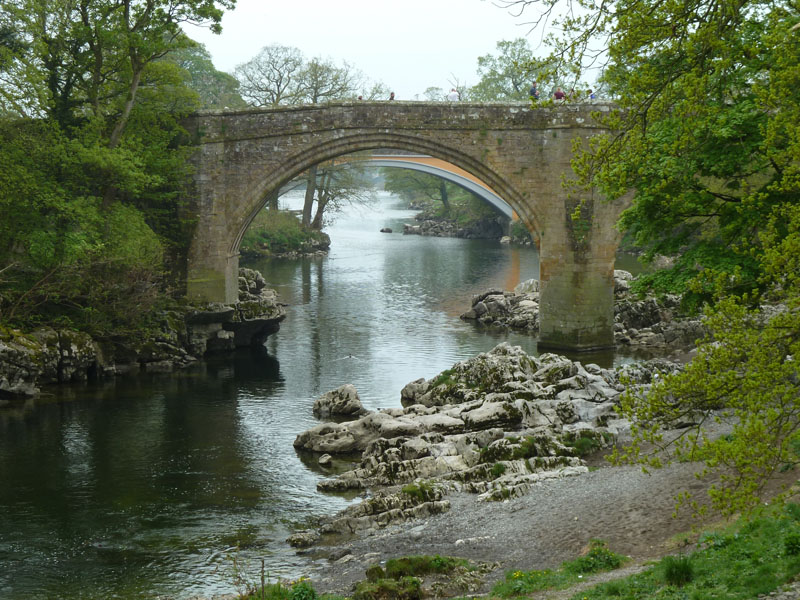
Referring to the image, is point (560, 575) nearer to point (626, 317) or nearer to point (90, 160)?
point (90, 160)

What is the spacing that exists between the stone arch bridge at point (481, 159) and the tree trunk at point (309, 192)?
894 inches

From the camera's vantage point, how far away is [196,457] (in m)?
18.0

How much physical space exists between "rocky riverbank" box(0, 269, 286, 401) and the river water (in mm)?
594

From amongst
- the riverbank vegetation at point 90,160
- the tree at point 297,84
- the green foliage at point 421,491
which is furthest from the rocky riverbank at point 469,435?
the tree at point 297,84

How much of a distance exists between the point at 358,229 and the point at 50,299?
1959 inches

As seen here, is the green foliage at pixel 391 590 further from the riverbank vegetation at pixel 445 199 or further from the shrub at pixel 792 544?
the riverbank vegetation at pixel 445 199

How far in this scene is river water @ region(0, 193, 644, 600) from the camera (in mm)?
12805

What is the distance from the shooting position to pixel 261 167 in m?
26.6

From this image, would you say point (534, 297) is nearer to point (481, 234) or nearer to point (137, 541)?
point (137, 541)

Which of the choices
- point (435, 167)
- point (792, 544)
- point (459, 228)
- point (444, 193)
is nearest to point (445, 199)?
point (444, 193)

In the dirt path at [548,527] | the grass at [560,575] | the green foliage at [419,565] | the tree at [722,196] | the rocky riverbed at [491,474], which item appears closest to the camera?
the tree at [722,196]

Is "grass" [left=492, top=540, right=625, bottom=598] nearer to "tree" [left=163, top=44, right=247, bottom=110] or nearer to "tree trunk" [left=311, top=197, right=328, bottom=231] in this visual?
"tree trunk" [left=311, top=197, right=328, bottom=231]

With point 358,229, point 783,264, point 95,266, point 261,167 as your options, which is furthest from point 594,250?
point 358,229

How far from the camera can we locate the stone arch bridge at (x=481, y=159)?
1027 inches
